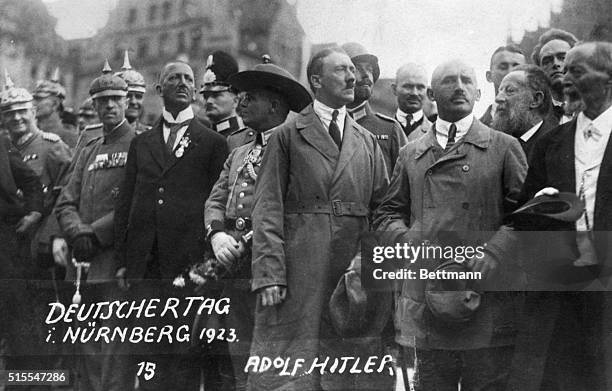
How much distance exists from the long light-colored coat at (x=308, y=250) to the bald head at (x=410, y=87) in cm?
35

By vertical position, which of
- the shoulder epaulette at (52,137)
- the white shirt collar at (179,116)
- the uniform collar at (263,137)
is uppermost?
the white shirt collar at (179,116)

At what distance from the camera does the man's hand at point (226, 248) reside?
12.3ft

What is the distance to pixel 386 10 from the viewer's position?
382 centimetres

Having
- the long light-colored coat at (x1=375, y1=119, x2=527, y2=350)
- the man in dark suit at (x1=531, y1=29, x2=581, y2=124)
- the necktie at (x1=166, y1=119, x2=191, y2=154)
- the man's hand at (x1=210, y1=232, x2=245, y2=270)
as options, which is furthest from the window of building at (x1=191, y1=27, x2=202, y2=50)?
the man in dark suit at (x1=531, y1=29, x2=581, y2=124)

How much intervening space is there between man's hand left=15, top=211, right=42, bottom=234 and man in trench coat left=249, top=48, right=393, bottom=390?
1.02 m

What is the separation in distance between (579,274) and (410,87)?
1.07m

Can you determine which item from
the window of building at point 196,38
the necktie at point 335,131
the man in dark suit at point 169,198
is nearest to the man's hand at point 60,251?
the man in dark suit at point 169,198

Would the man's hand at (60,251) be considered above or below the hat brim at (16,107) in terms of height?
below

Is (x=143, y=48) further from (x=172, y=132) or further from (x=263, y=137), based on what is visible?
(x=263, y=137)

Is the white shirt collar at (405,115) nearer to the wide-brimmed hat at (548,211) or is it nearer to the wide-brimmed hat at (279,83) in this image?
the wide-brimmed hat at (279,83)

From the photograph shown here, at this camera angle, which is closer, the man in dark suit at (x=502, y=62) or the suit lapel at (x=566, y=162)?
the suit lapel at (x=566, y=162)

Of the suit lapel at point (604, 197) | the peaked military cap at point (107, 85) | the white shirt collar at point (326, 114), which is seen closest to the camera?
the suit lapel at point (604, 197)

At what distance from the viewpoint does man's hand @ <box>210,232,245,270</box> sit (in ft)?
12.3

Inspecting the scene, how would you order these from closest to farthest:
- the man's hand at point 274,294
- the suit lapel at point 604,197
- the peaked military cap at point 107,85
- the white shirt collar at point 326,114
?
the suit lapel at point 604,197 → the man's hand at point 274,294 → the white shirt collar at point 326,114 → the peaked military cap at point 107,85
